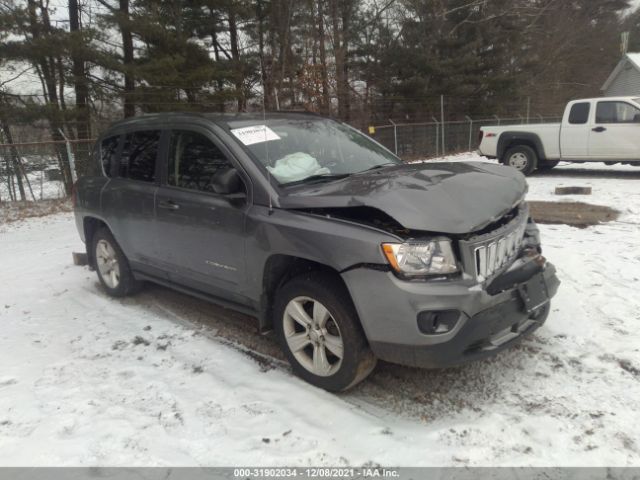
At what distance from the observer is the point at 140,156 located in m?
4.45

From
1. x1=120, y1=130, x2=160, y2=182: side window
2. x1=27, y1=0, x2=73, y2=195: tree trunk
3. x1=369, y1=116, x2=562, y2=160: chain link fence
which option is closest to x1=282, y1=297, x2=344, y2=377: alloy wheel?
x1=120, y1=130, x2=160, y2=182: side window

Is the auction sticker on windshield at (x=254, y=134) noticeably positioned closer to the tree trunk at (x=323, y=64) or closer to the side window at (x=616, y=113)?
the side window at (x=616, y=113)

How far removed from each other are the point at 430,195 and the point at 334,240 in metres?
0.64

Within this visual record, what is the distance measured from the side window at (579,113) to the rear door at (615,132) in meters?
0.21

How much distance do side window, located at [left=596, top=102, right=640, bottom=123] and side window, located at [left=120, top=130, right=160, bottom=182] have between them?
10784mm

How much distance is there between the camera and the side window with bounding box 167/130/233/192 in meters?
3.63

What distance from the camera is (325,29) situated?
19.8 m

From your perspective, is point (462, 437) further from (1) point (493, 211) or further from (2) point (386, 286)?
(1) point (493, 211)

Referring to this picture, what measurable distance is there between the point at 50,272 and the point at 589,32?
4217 cm

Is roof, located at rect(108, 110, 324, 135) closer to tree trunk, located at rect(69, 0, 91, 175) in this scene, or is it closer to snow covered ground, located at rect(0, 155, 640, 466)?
snow covered ground, located at rect(0, 155, 640, 466)

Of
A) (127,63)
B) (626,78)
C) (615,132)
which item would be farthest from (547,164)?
(626,78)

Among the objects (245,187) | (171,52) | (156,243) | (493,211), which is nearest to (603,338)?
(493,211)

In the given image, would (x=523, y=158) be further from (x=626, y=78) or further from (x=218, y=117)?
(x=626, y=78)

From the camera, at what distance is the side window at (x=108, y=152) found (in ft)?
15.9
